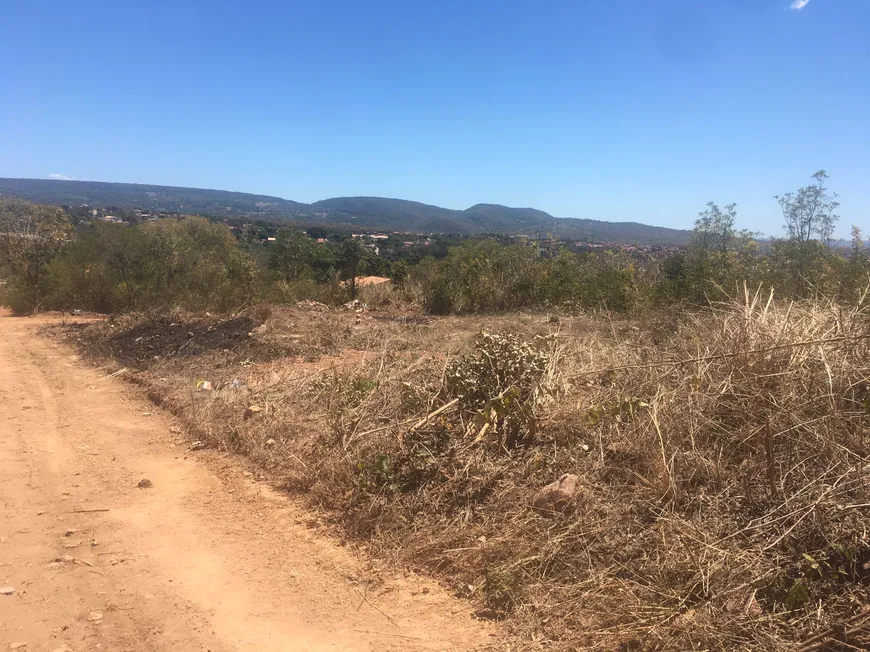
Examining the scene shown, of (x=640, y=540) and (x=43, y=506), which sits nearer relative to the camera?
(x=640, y=540)

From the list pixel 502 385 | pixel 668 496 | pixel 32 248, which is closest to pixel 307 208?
pixel 32 248

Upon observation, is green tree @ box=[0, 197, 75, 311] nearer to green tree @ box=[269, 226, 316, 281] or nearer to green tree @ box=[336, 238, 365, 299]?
green tree @ box=[269, 226, 316, 281]

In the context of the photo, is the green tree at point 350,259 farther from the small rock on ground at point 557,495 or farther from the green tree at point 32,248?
the small rock on ground at point 557,495

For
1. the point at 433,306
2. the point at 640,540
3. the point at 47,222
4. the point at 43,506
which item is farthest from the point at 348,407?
the point at 47,222

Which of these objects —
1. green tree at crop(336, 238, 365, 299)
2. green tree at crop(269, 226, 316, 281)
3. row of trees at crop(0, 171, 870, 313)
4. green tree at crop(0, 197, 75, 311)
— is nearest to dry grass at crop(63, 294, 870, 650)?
row of trees at crop(0, 171, 870, 313)

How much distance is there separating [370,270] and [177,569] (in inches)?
478

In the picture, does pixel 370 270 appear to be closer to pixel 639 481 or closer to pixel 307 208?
pixel 639 481

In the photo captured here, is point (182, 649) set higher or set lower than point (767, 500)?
lower

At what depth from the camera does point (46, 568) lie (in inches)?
130

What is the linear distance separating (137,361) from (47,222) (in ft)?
31.1

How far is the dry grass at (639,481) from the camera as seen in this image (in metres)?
2.61

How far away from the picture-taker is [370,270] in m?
15.1

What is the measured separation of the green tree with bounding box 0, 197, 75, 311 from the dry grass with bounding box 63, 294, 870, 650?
417 inches

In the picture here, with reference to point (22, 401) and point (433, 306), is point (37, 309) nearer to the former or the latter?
point (22, 401)
